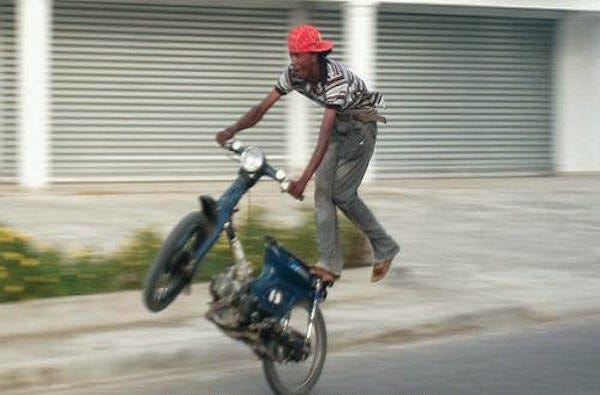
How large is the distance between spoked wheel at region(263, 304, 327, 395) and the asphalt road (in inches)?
7.2

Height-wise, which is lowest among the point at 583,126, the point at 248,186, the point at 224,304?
the point at 583,126

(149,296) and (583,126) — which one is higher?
(149,296)

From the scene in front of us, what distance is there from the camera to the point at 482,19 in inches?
747

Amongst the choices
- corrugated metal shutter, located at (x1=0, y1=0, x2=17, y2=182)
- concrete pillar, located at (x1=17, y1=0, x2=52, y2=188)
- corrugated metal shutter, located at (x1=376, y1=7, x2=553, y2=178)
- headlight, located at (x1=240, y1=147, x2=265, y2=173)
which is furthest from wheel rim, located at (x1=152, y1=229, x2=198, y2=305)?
corrugated metal shutter, located at (x1=376, y1=7, x2=553, y2=178)

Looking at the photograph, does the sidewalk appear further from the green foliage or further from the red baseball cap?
the red baseball cap

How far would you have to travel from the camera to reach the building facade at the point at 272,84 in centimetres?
1644

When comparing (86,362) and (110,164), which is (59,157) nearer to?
(110,164)

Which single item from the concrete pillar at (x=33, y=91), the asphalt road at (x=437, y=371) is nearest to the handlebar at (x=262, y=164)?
the asphalt road at (x=437, y=371)

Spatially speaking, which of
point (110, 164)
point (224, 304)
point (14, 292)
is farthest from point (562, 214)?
point (224, 304)

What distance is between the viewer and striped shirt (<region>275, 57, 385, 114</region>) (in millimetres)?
6898

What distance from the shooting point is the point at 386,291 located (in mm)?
9773

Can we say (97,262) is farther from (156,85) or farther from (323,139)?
(156,85)

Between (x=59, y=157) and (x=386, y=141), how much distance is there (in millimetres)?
4870

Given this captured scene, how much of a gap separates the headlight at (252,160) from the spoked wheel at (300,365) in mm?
847
